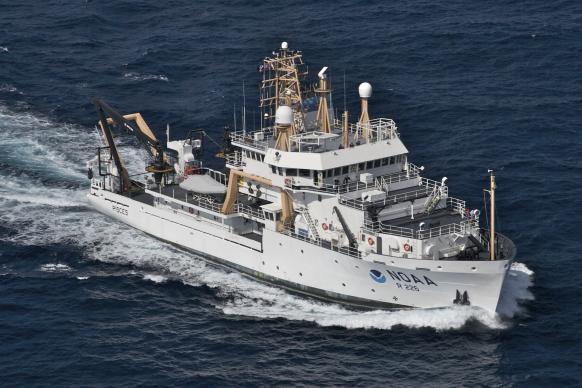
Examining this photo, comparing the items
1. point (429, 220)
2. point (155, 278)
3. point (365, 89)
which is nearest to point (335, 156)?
point (365, 89)

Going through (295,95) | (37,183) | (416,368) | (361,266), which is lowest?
(416,368)

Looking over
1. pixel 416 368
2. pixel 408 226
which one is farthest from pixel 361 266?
pixel 416 368

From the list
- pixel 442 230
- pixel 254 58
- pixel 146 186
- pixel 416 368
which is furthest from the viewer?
pixel 254 58

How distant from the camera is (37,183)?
9281cm

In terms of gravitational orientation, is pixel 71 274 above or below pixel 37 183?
below

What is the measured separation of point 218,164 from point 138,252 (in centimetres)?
1282

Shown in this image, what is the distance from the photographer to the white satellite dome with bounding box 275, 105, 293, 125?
253 feet

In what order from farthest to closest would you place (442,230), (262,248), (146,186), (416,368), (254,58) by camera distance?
(254,58) < (146,186) < (262,248) < (442,230) < (416,368)

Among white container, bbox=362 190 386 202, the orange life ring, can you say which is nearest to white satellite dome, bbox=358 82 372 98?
white container, bbox=362 190 386 202

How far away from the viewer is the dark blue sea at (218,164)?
67.4 metres

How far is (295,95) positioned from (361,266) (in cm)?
1551

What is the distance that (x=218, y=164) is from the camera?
308 ft

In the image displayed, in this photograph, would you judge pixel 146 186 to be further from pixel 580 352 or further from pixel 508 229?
pixel 580 352

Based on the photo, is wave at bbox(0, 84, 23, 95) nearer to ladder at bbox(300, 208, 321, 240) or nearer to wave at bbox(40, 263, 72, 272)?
wave at bbox(40, 263, 72, 272)
